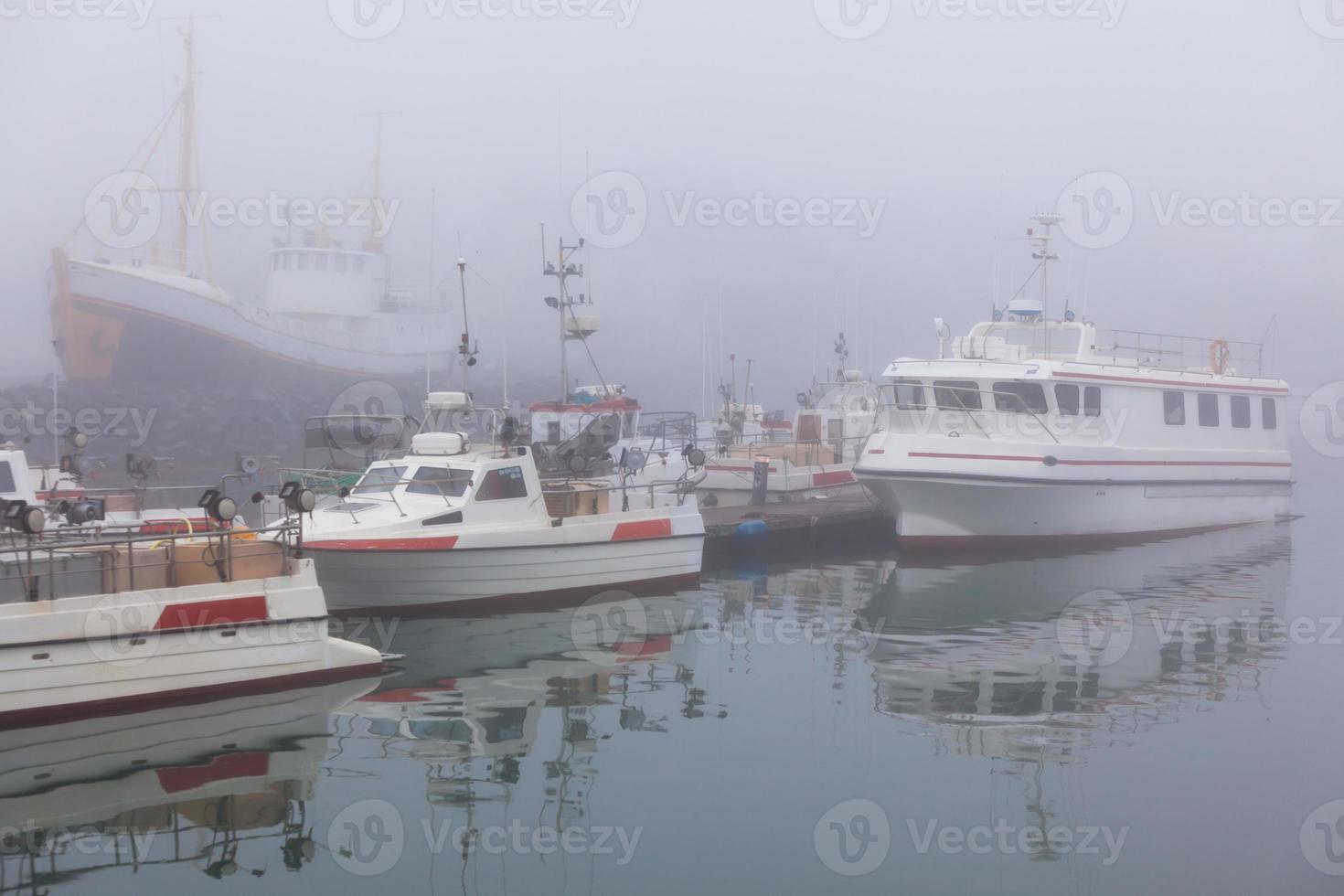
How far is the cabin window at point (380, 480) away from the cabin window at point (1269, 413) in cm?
2199

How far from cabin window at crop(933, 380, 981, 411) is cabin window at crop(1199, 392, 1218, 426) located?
6642 mm

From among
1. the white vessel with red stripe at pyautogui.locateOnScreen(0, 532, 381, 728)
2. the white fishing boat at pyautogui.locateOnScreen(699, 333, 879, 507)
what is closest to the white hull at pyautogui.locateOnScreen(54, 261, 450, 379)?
the white fishing boat at pyautogui.locateOnScreen(699, 333, 879, 507)

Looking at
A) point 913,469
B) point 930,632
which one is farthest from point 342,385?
point 930,632

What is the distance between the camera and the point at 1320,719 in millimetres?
11891

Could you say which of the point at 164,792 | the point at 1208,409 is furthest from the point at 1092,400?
the point at 164,792

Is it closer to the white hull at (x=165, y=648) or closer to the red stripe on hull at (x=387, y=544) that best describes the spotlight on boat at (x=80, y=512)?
the white hull at (x=165, y=648)

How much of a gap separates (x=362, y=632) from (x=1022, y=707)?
8.22 m

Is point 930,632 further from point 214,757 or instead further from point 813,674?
point 214,757

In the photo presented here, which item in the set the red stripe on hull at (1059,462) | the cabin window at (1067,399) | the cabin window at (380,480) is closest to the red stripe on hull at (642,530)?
the cabin window at (380,480)

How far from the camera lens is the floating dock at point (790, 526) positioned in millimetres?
22750

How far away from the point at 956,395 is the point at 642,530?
8.99 m

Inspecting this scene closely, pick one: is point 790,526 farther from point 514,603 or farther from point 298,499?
point 298,499

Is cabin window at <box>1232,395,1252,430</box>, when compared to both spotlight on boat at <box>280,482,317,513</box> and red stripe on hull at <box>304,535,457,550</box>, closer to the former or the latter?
red stripe on hull at <box>304,535,457,550</box>

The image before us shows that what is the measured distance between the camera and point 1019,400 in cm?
2330
